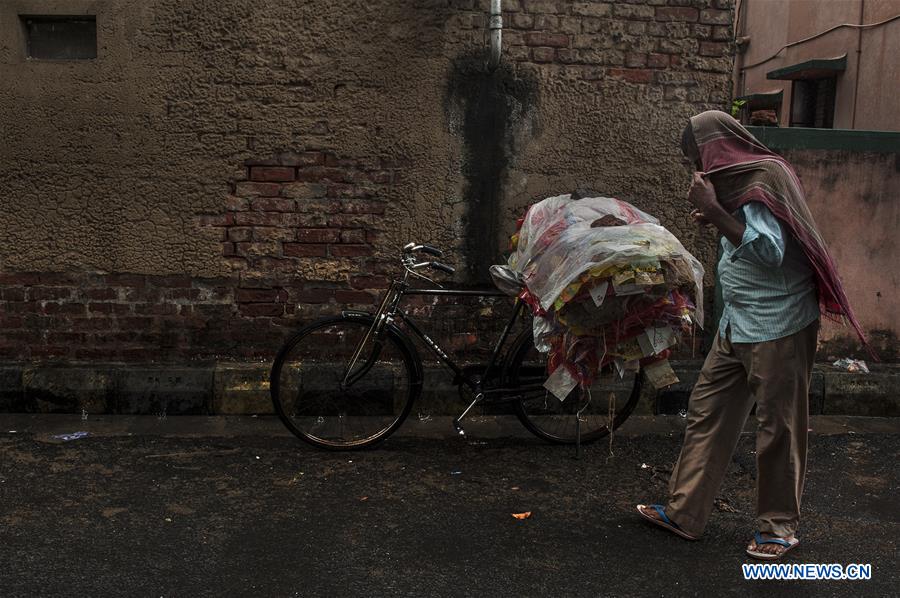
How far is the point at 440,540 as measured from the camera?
12.3 feet

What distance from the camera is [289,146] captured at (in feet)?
18.6

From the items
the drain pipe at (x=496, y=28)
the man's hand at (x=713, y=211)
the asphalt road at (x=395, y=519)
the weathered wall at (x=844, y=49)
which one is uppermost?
the weathered wall at (x=844, y=49)

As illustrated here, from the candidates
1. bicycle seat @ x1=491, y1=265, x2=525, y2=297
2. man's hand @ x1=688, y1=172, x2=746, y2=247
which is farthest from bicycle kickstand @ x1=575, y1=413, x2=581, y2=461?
man's hand @ x1=688, y1=172, x2=746, y2=247

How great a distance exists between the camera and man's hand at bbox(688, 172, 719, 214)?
3.49m

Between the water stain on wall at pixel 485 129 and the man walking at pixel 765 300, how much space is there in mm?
2187

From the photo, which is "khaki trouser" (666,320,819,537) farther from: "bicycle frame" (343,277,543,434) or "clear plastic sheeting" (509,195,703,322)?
"bicycle frame" (343,277,543,434)

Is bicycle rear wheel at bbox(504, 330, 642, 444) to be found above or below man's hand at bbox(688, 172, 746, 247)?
below

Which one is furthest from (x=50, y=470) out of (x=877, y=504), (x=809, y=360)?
(x=877, y=504)

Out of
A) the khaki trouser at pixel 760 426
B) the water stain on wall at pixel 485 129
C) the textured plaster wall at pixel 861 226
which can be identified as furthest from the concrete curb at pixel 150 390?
the textured plaster wall at pixel 861 226

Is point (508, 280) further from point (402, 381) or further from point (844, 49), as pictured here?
point (844, 49)

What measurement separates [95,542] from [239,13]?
3.39m

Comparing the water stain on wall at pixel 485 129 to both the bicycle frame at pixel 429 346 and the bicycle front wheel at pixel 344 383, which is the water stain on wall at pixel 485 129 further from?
the bicycle front wheel at pixel 344 383

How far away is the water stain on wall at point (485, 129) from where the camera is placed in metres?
5.68

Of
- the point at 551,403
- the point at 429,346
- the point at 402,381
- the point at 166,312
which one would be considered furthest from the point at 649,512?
the point at 166,312
